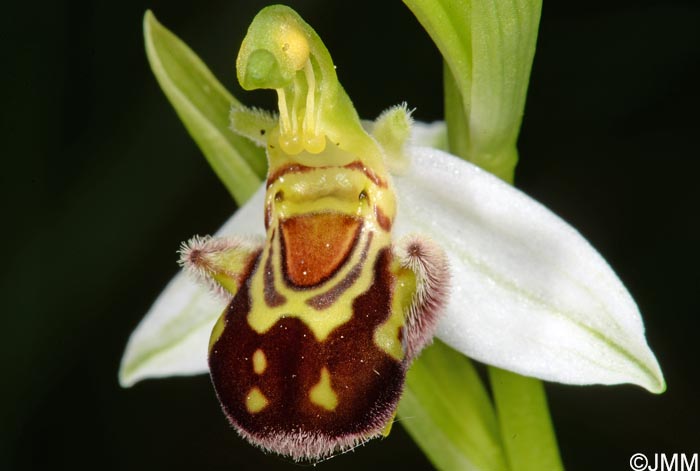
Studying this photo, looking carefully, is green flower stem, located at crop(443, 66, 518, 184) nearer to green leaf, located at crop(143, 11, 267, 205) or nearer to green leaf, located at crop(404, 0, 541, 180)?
green leaf, located at crop(404, 0, 541, 180)

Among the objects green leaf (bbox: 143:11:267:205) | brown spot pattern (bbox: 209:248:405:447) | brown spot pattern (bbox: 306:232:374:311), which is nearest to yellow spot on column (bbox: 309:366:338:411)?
brown spot pattern (bbox: 209:248:405:447)

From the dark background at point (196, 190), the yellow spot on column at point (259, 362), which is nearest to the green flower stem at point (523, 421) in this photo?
the yellow spot on column at point (259, 362)

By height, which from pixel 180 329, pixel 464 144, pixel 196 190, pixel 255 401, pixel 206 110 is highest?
pixel 196 190

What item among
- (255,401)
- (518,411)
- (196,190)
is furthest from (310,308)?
(196,190)

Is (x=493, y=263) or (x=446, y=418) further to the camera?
(x=446, y=418)

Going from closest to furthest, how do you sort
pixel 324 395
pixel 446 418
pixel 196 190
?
pixel 324 395 → pixel 446 418 → pixel 196 190

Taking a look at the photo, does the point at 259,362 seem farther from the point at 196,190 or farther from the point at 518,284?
the point at 196,190

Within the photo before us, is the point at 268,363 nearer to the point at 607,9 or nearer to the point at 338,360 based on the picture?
the point at 338,360
